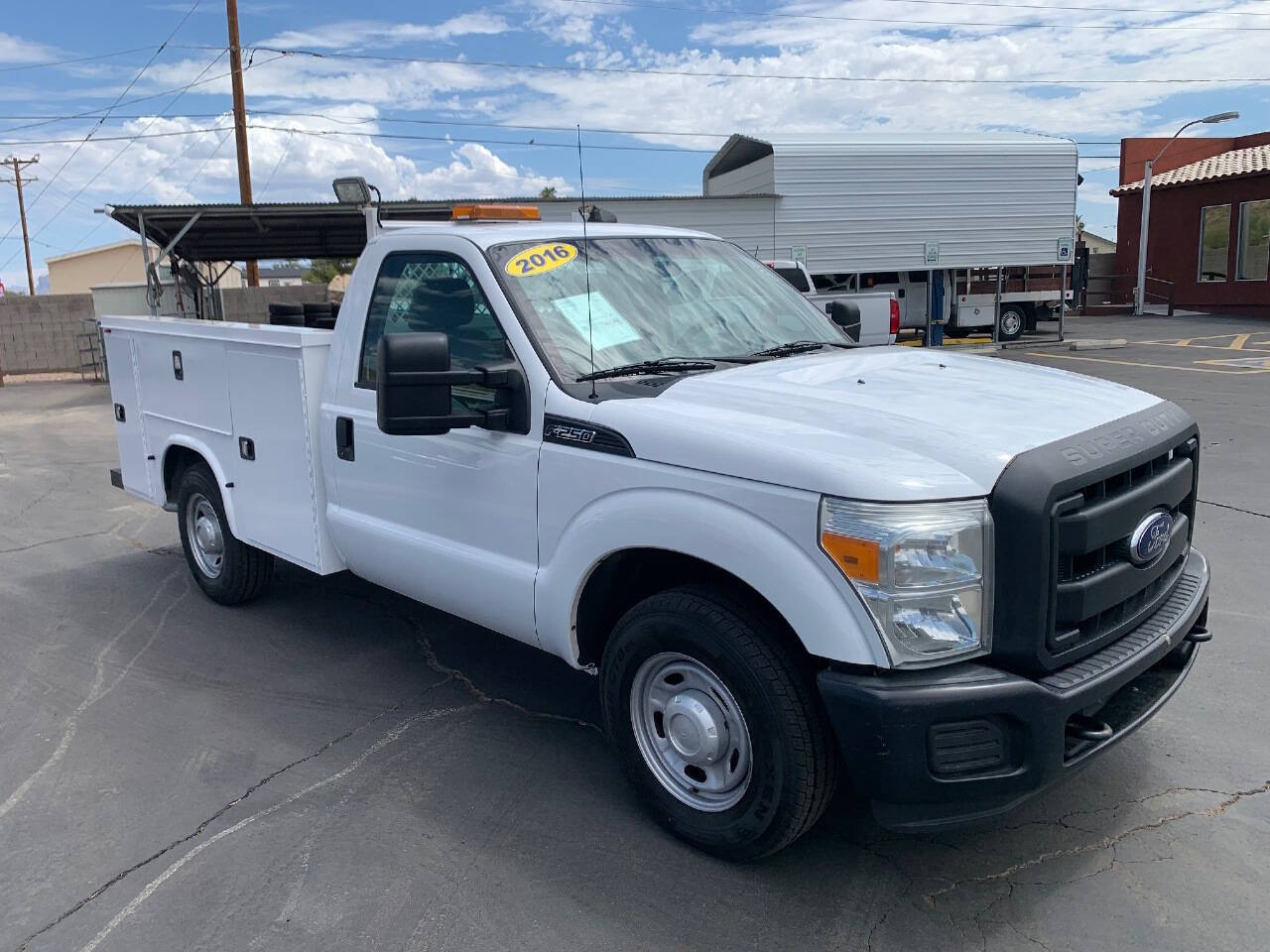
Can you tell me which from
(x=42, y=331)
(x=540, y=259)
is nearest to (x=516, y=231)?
(x=540, y=259)

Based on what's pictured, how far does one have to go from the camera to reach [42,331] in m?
23.0

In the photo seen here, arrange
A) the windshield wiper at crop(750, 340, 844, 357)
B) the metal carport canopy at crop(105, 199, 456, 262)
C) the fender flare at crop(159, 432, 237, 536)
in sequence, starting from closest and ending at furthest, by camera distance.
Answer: the windshield wiper at crop(750, 340, 844, 357) < the fender flare at crop(159, 432, 237, 536) < the metal carport canopy at crop(105, 199, 456, 262)

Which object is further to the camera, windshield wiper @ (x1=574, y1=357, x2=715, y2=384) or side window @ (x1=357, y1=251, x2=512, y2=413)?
side window @ (x1=357, y1=251, x2=512, y2=413)

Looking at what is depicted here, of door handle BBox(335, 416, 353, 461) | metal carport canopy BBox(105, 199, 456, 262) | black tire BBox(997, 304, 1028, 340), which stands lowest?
black tire BBox(997, 304, 1028, 340)

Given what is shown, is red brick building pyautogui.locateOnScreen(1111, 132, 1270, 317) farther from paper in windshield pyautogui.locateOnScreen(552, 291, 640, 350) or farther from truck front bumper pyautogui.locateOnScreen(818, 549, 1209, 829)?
truck front bumper pyautogui.locateOnScreen(818, 549, 1209, 829)

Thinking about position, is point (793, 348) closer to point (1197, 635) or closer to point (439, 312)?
point (439, 312)

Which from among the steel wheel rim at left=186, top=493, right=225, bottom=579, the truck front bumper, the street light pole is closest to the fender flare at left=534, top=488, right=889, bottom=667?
the truck front bumper

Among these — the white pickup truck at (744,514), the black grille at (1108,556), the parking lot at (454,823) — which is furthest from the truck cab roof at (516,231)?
the black grille at (1108,556)

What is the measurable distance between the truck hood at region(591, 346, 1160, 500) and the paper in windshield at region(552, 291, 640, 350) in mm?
386

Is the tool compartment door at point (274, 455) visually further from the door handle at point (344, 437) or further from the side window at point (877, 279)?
the side window at point (877, 279)

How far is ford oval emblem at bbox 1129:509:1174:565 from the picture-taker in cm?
305

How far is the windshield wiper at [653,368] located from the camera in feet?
11.8

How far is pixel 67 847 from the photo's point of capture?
11.6 feet

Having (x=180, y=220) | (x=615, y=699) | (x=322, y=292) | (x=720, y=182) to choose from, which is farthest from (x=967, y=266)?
(x=615, y=699)
